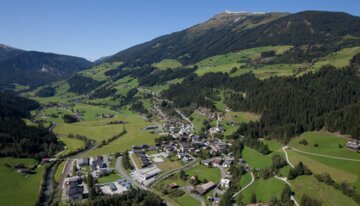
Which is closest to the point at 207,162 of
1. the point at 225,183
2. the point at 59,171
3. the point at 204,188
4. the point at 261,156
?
the point at 261,156

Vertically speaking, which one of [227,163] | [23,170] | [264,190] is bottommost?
[227,163]

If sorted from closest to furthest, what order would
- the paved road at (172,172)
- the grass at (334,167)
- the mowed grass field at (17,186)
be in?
the grass at (334,167) → the mowed grass field at (17,186) → the paved road at (172,172)

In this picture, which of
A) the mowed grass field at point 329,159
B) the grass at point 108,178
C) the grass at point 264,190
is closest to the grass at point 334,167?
the mowed grass field at point 329,159

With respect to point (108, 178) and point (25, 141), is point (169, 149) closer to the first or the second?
point (108, 178)

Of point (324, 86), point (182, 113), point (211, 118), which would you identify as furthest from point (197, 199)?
point (182, 113)

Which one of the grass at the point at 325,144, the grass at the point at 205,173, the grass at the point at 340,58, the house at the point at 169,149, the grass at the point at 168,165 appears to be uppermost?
the grass at the point at 340,58

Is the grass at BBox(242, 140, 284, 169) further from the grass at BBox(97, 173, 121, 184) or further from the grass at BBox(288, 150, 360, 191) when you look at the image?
the grass at BBox(97, 173, 121, 184)

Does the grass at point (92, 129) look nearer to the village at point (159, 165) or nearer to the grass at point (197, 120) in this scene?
the village at point (159, 165)
